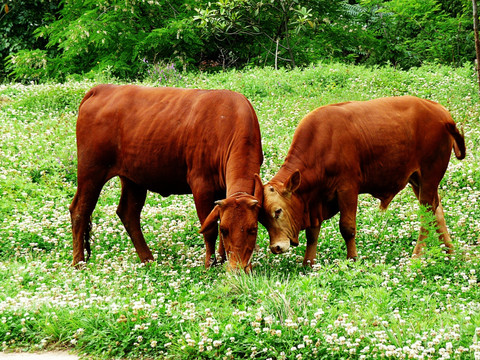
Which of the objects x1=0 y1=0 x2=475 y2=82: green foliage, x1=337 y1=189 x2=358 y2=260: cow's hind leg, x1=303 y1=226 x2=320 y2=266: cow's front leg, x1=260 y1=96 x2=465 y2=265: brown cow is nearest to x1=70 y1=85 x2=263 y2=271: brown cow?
x1=260 y1=96 x2=465 y2=265: brown cow

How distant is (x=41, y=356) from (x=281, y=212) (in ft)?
9.29

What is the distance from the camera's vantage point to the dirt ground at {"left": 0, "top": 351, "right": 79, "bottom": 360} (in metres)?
5.38

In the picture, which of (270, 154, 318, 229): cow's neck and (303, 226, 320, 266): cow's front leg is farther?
(303, 226, 320, 266): cow's front leg

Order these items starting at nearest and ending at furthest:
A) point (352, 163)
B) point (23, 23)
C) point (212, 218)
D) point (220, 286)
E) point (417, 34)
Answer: point (220, 286), point (212, 218), point (352, 163), point (417, 34), point (23, 23)

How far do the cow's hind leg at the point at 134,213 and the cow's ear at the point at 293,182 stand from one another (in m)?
2.21

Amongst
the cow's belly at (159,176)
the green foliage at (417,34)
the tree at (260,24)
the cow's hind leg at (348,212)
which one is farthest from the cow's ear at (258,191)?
the green foliage at (417,34)

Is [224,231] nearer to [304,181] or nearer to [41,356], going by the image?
[304,181]

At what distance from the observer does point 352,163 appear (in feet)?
24.4

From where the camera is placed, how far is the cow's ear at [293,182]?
701cm

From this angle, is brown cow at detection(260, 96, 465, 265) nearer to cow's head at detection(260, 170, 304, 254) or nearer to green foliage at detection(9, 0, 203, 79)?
cow's head at detection(260, 170, 304, 254)

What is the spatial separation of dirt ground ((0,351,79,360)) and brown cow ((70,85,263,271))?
83.2 inches

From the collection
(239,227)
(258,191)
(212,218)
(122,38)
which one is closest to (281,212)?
(258,191)

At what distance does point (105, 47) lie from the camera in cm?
1959

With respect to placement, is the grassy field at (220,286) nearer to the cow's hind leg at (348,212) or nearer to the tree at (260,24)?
the cow's hind leg at (348,212)
